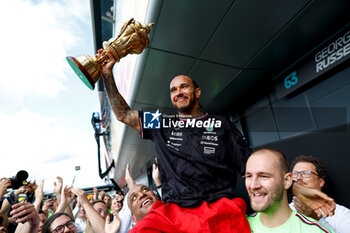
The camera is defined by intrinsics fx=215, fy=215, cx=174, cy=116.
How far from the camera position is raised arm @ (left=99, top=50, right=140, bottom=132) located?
4.73ft

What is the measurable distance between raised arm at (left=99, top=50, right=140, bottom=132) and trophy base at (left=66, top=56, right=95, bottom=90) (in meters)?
0.12

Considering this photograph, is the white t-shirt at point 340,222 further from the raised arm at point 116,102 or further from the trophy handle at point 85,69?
the trophy handle at point 85,69

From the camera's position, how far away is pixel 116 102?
4.85 ft

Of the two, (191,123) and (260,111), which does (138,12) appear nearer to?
(191,123)

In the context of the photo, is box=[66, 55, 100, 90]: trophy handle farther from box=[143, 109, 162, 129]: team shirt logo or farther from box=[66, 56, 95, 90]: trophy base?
box=[143, 109, 162, 129]: team shirt logo

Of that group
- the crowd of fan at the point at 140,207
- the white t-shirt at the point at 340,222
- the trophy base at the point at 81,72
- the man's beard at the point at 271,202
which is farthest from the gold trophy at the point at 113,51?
the white t-shirt at the point at 340,222

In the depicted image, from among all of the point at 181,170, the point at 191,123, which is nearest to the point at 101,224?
the point at 181,170

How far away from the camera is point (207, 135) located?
1.35m

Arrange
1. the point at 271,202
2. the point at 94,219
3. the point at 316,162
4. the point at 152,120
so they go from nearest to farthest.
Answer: the point at 271,202
the point at 152,120
the point at 316,162
the point at 94,219

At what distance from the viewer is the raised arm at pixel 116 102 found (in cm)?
144

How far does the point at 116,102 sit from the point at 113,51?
346mm

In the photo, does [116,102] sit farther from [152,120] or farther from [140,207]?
[140,207]

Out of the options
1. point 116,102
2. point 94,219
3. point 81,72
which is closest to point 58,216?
point 94,219

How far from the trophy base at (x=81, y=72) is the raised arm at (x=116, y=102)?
118mm
